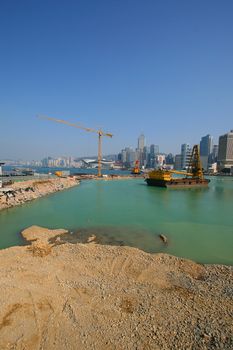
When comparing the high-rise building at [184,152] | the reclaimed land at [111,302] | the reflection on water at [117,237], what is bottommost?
the reflection on water at [117,237]

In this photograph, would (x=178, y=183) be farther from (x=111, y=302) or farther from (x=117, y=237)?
(x=111, y=302)

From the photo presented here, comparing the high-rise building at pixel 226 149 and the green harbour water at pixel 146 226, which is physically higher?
the high-rise building at pixel 226 149

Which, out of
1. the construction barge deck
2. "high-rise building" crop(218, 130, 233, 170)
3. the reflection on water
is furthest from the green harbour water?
"high-rise building" crop(218, 130, 233, 170)

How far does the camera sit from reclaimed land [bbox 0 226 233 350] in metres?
4.77

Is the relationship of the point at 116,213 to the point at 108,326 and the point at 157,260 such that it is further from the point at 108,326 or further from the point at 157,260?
the point at 108,326

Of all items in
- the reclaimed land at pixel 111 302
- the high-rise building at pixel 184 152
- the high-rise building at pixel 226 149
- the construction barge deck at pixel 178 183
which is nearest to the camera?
the reclaimed land at pixel 111 302

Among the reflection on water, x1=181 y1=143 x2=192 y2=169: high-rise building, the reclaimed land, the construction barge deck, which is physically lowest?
the construction barge deck

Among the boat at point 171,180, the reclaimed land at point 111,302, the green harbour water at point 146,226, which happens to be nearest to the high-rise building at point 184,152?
the boat at point 171,180

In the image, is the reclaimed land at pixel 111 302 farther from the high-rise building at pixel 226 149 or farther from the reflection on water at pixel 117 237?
the high-rise building at pixel 226 149

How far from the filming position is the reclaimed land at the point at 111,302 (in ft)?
15.6

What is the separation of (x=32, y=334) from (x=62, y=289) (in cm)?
172

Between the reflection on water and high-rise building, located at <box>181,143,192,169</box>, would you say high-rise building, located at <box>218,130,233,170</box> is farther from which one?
A: the reflection on water

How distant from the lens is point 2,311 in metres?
5.49

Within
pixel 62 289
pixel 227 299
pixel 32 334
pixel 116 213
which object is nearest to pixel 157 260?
pixel 227 299
